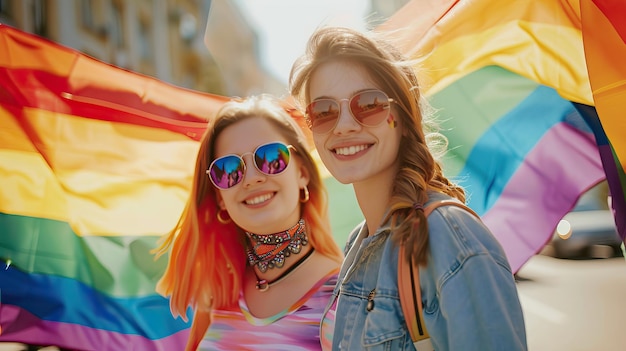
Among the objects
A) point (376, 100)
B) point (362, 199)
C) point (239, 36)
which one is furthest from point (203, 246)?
point (239, 36)

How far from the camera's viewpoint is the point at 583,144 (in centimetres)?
303

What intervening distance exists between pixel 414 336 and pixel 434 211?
1.02 feet

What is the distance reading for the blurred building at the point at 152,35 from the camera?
1516 cm

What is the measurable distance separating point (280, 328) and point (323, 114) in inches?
42.8

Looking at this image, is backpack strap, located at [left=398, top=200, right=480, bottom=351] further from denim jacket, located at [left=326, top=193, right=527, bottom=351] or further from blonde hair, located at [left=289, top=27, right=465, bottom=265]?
blonde hair, located at [left=289, top=27, right=465, bottom=265]

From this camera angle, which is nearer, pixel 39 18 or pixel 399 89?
pixel 399 89

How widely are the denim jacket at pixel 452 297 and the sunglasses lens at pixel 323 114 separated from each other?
0.39 m

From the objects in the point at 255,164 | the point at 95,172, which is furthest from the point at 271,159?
the point at 95,172

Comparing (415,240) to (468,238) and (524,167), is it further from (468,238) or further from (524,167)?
(524,167)

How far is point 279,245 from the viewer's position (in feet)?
9.50

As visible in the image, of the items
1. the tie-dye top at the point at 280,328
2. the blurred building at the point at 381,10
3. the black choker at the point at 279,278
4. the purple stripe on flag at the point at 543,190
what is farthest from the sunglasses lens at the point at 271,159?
the purple stripe on flag at the point at 543,190

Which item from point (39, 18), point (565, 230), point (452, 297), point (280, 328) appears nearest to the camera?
point (452, 297)

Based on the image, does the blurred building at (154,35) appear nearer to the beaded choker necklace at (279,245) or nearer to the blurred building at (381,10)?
the blurred building at (381,10)

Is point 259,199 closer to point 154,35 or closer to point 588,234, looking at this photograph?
point 588,234
